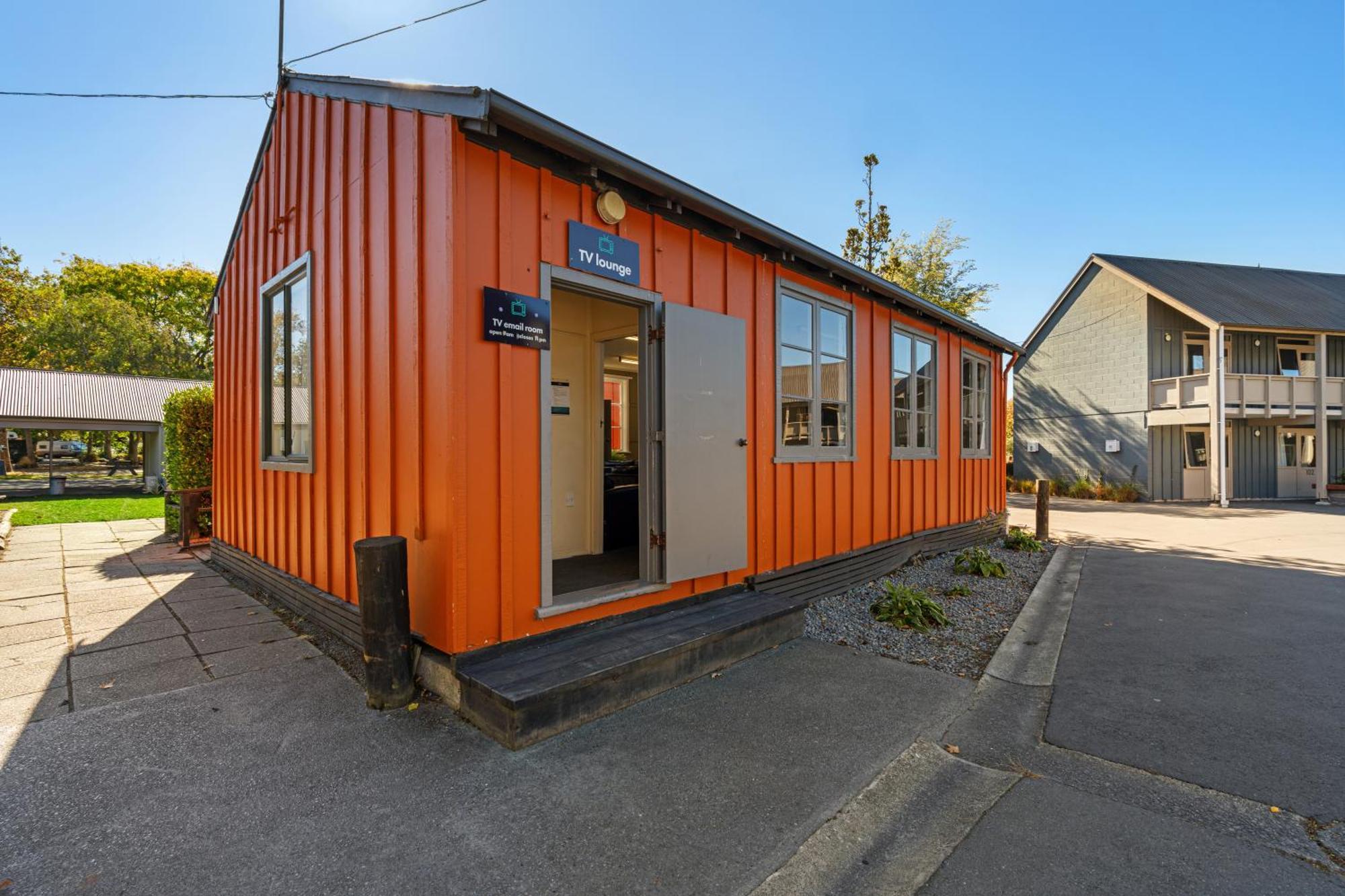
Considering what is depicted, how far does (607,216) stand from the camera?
3.62 metres

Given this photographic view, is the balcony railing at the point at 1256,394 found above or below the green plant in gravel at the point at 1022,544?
above

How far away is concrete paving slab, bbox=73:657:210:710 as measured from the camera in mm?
3061

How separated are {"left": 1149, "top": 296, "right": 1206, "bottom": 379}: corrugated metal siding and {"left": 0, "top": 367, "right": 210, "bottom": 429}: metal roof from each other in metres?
28.3

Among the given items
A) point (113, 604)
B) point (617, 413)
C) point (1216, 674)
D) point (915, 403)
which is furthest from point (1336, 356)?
point (113, 604)

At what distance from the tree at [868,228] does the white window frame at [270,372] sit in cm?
1999

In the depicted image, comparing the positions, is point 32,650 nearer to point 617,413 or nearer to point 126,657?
point 126,657

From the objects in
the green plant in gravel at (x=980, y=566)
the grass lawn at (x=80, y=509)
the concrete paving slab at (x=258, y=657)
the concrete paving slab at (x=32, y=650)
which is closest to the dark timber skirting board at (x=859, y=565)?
the green plant in gravel at (x=980, y=566)

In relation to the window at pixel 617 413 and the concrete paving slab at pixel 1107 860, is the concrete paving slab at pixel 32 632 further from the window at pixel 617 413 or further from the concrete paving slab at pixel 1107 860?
the concrete paving slab at pixel 1107 860

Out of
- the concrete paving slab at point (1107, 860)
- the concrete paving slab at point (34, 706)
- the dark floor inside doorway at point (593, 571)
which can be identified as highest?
the dark floor inside doorway at point (593, 571)

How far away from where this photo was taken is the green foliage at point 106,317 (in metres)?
25.0

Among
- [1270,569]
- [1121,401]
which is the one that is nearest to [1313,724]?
[1270,569]

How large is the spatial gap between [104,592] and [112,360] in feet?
97.5

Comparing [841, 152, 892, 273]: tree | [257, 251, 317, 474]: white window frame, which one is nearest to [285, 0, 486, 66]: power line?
[257, 251, 317, 474]: white window frame

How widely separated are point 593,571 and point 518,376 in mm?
1920
